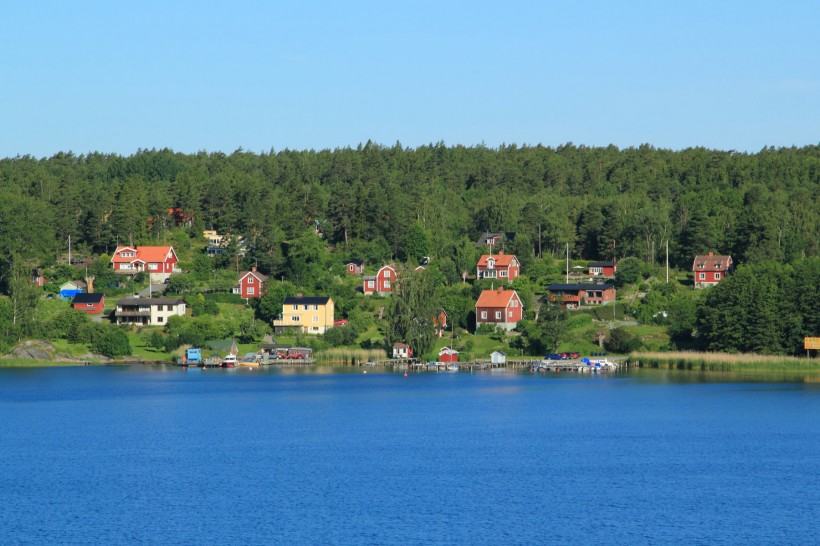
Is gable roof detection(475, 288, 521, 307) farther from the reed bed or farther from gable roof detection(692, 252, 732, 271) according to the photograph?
gable roof detection(692, 252, 732, 271)

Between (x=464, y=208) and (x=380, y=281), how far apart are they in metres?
40.6

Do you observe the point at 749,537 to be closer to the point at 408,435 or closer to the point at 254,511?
the point at 254,511

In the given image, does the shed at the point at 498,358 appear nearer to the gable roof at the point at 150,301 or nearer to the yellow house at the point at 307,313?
the yellow house at the point at 307,313

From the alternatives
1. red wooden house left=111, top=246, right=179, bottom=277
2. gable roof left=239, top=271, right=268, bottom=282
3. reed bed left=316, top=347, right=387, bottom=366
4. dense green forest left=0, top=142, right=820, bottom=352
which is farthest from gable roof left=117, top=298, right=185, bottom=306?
reed bed left=316, top=347, right=387, bottom=366

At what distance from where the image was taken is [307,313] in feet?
344

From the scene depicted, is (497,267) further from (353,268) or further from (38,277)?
(38,277)

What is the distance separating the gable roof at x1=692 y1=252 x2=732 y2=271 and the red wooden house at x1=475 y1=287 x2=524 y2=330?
895 inches

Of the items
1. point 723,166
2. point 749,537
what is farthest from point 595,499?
point 723,166

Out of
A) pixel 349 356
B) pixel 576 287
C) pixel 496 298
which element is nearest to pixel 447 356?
pixel 349 356

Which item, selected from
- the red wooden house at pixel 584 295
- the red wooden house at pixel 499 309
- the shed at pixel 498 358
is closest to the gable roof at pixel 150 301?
the red wooden house at pixel 499 309

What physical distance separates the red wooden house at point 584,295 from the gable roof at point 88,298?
44223 millimetres

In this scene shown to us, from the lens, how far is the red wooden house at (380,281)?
11581cm

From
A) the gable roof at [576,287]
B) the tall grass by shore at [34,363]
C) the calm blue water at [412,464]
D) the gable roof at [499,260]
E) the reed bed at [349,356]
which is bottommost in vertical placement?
the calm blue water at [412,464]

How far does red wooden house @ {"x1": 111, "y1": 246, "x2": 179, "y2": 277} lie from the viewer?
122250mm
